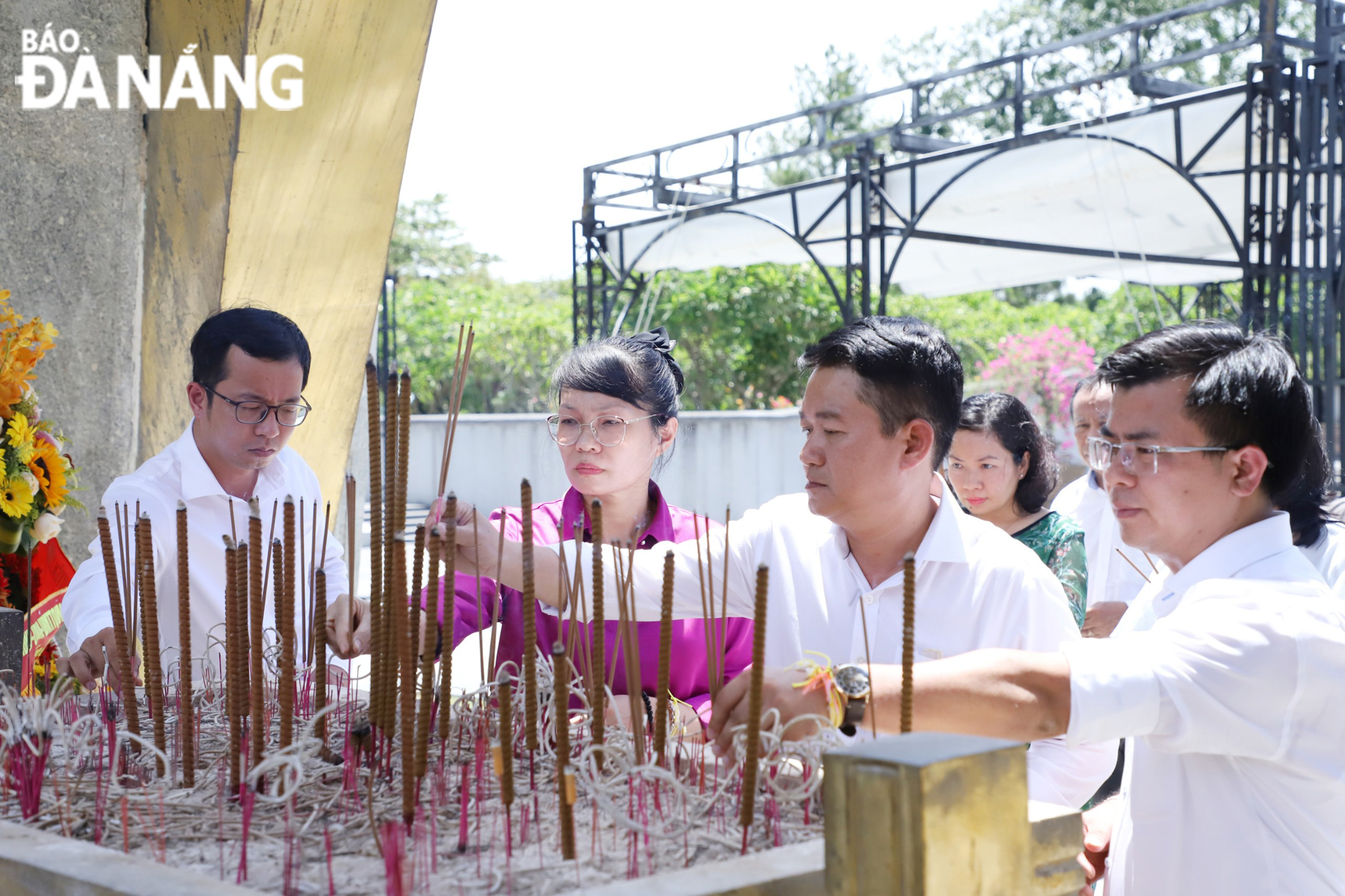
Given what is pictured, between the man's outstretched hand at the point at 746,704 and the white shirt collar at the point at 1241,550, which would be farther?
the white shirt collar at the point at 1241,550

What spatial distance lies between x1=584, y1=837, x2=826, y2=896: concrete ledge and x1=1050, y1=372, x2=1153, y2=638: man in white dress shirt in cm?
186

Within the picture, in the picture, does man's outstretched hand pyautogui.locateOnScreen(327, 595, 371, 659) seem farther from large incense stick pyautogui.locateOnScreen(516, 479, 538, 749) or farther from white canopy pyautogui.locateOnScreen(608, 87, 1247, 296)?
white canopy pyautogui.locateOnScreen(608, 87, 1247, 296)

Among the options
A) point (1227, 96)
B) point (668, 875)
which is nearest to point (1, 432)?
point (668, 875)

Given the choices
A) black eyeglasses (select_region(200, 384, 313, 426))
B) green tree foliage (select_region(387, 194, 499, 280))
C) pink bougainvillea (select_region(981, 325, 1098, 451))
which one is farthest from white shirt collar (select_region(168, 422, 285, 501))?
green tree foliage (select_region(387, 194, 499, 280))

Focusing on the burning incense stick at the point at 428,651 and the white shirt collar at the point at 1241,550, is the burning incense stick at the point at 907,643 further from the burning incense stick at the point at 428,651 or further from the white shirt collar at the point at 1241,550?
the white shirt collar at the point at 1241,550

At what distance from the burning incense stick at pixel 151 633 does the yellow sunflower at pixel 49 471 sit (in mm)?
964

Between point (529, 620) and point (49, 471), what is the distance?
4.81 ft

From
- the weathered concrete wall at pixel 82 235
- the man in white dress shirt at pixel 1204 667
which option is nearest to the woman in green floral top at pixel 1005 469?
the man in white dress shirt at pixel 1204 667

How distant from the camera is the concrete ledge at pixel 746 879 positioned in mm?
827

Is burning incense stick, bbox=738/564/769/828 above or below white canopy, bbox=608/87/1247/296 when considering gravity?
below

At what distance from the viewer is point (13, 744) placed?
112cm

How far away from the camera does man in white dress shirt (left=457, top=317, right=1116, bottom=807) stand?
5.34 ft

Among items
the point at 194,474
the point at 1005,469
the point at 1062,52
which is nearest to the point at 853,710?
the point at 194,474

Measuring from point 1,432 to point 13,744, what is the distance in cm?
103
